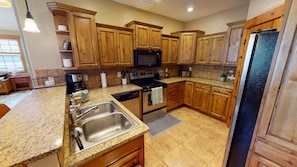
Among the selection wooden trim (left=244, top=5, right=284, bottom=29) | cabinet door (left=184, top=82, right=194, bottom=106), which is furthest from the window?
wooden trim (left=244, top=5, right=284, bottom=29)

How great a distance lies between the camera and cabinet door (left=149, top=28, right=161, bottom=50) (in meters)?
2.78

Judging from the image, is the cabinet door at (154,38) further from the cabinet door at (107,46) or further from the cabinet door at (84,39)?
the cabinet door at (84,39)

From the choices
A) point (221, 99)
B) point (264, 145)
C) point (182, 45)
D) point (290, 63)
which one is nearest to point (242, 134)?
point (264, 145)

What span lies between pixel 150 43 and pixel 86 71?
1.64 meters

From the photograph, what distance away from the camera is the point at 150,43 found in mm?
2797

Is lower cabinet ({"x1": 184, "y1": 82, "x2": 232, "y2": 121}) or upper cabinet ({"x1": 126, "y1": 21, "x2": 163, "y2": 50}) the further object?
lower cabinet ({"x1": 184, "y1": 82, "x2": 232, "y2": 121})

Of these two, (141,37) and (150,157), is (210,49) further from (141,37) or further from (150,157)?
(150,157)

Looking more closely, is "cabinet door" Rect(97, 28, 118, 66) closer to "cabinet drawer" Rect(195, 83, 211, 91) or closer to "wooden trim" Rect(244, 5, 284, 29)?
"cabinet drawer" Rect(195, 83, 211, 91)

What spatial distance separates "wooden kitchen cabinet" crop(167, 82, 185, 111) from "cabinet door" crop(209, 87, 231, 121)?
855 millimetres

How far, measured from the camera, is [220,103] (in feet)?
9.05

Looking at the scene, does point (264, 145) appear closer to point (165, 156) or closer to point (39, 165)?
point (165, 156)

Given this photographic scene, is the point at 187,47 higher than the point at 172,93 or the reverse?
higher

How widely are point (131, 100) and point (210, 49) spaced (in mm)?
2614

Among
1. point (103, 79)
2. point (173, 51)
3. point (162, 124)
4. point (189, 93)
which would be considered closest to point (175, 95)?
point (189, 93)
